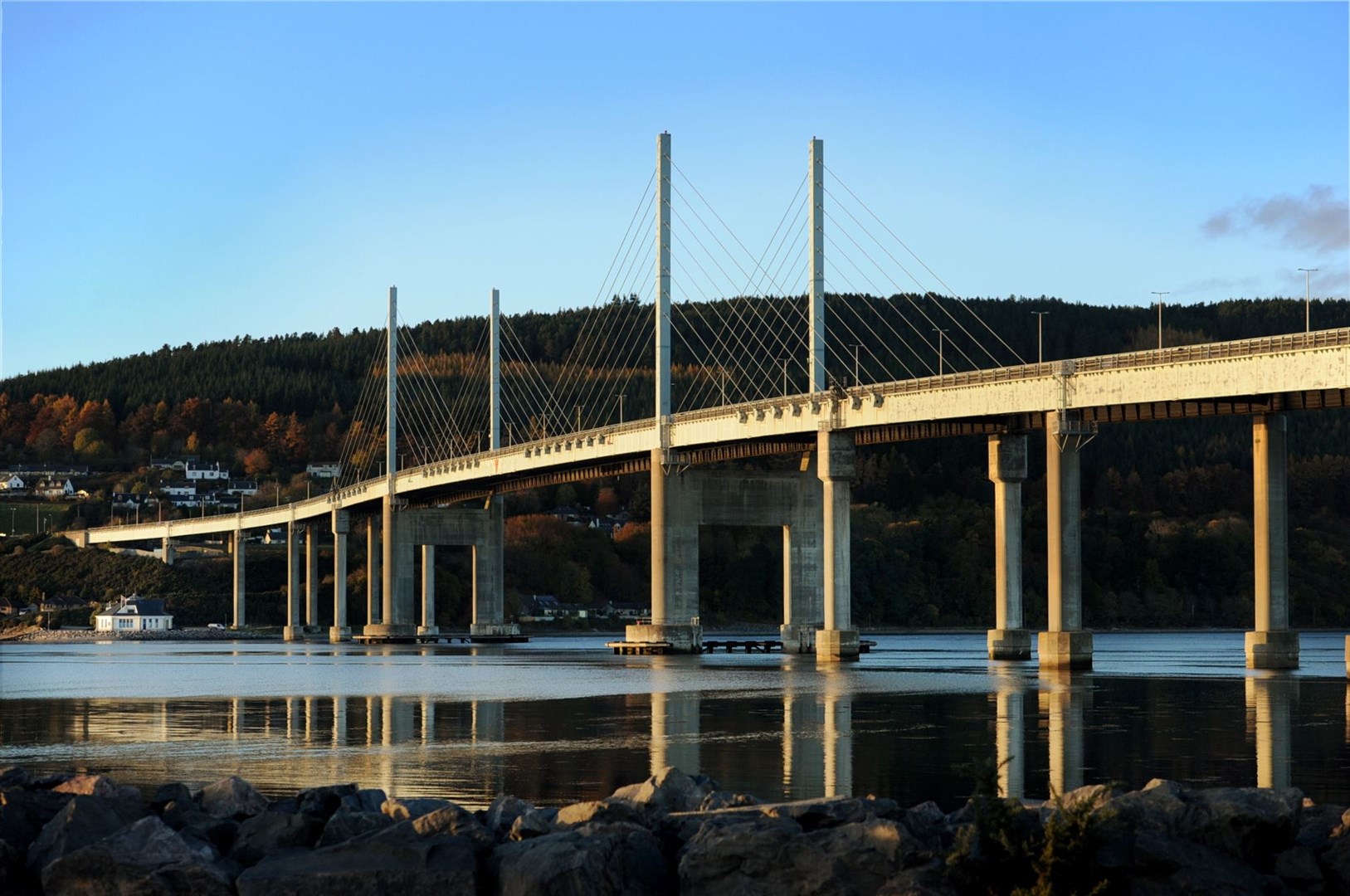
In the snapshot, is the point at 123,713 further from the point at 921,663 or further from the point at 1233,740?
the point at 921,663

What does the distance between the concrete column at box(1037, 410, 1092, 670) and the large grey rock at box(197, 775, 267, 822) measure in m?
49.7

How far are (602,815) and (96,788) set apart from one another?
17.8 ft

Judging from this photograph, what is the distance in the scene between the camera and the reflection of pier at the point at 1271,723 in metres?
27.0

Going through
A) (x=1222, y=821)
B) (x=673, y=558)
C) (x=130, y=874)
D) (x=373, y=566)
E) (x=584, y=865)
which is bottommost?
(x=130, y=874)

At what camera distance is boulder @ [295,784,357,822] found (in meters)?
19.1

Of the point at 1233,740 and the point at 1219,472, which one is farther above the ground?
the point at 1219,472

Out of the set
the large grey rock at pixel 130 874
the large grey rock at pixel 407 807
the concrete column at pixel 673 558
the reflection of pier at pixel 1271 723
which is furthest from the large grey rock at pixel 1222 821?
the concrete column at pixel 673 558

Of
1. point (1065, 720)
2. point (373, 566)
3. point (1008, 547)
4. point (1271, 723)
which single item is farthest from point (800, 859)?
point (373, 566)

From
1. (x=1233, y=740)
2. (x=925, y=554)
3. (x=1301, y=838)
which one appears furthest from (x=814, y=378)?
(x=925, y=554)

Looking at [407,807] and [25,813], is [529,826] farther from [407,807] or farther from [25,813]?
[25,813]

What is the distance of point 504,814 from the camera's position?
18844mm

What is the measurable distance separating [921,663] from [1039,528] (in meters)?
106

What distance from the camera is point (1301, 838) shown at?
17.6 meters

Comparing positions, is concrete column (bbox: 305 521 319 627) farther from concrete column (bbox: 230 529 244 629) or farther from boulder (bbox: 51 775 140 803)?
boulder (bbox: 51 775 140 803)
